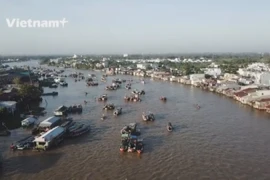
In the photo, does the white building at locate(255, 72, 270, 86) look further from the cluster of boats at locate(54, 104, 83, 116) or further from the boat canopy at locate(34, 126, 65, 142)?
the boat canopy at locate(34, 126, 65, 142)

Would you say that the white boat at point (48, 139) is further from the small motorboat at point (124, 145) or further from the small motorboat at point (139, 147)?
the small motorboat at point (139, 147)

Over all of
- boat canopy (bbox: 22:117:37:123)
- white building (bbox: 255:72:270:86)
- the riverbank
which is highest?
white building (bbox: 255:72:270:86)

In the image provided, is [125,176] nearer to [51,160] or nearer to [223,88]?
[51,160]

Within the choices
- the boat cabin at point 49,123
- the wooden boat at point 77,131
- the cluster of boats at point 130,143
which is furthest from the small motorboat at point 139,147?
Answer: the boat cabin at point 49,123

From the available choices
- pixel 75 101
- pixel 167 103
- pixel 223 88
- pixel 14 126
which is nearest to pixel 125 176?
pixel 14 126

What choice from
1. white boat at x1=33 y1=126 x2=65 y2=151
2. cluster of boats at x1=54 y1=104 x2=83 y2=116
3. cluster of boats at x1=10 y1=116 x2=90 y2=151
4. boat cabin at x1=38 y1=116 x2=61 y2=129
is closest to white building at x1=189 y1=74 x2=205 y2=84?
cluster of boats at x1=54 y1=104 x2=83 y2=116

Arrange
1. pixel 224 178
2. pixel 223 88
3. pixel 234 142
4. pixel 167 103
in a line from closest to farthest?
pixel 224 178 < pixel 234 142 < pixel 167 103 < pixel 223 88

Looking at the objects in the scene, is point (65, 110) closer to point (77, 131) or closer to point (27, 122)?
point (27, 122)
